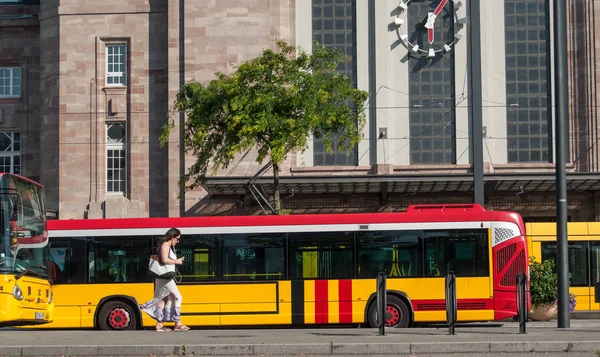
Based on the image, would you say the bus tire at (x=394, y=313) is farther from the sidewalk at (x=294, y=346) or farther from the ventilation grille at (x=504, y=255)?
the sidewalk at (x=294, y=346)

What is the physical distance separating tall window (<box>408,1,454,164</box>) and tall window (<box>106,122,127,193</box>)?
34.2 feet

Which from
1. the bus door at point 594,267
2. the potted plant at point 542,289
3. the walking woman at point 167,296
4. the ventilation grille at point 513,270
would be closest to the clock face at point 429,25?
the bus door at point 594,267

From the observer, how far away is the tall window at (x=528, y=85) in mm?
36156

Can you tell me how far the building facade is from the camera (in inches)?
1417

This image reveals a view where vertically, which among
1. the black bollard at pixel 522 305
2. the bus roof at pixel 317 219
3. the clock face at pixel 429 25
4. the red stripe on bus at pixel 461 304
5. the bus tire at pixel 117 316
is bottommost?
the bus tire at pixel 117 316

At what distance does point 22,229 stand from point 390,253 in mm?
8514

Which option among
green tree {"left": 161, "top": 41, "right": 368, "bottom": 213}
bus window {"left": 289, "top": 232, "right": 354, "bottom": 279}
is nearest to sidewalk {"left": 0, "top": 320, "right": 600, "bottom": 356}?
bus window {"left": 289, "top": 232, "right": 354, "bottom": 279}

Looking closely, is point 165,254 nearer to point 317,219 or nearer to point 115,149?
point 317,219

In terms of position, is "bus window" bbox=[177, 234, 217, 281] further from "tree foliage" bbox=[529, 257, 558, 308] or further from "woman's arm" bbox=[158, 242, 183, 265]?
"tree foliage" bbox=[529, 257, 558, 308]

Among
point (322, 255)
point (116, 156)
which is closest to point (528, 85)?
point (116, 156)

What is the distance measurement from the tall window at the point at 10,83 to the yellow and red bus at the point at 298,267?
17.2 metres

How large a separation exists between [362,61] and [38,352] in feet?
Answer: 78.4

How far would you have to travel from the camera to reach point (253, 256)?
22.9 meters

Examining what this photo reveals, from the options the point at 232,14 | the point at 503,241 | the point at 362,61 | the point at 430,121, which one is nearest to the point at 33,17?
the point at 232,14
